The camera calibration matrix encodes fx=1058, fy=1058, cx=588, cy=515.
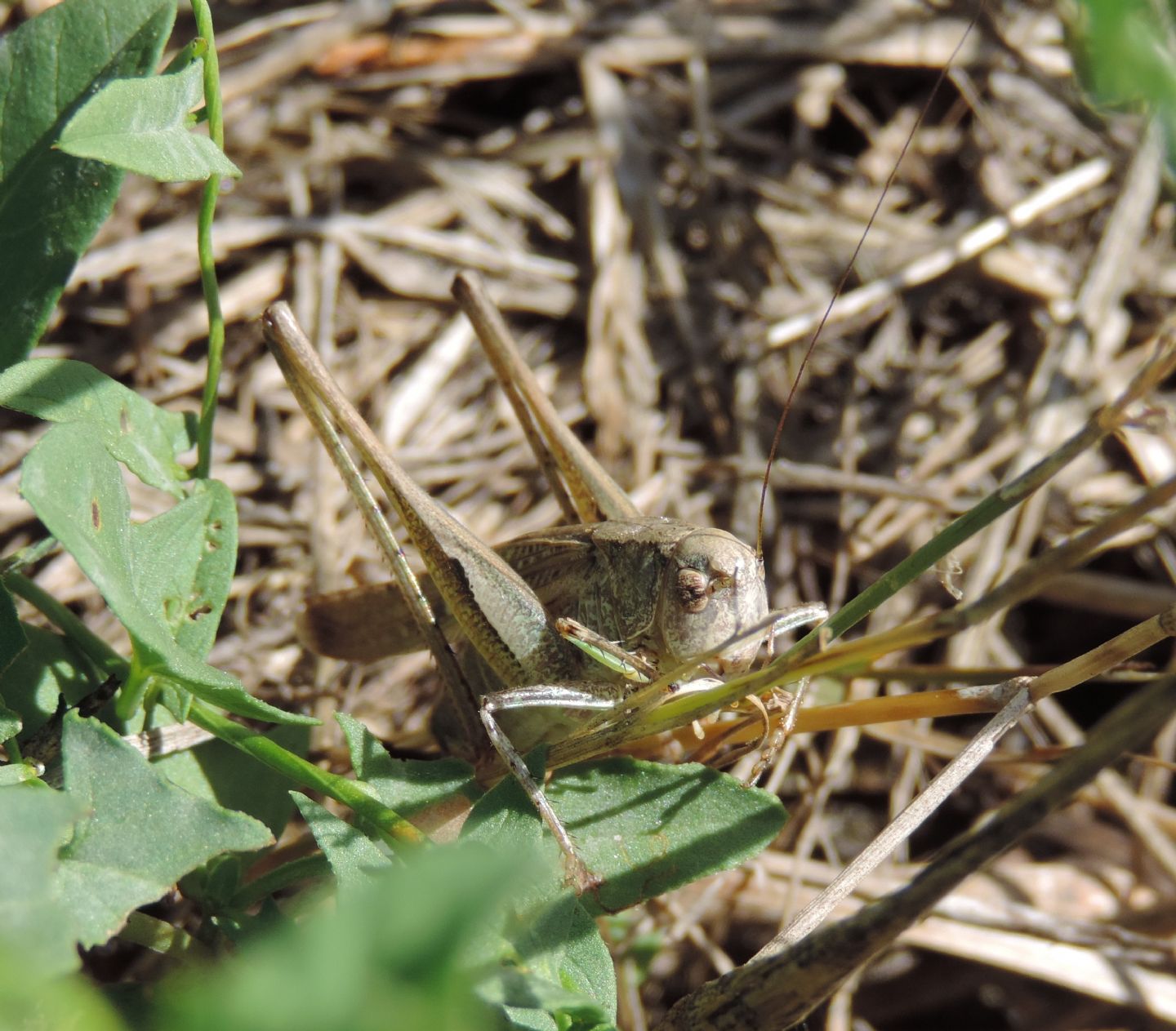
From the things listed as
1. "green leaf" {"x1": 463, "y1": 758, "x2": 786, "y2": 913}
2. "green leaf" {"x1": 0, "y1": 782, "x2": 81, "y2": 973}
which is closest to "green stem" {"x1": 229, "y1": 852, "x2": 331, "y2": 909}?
"green leaf" {"x1": 463, "y1": 758, "x2": 786, "y2": 913}

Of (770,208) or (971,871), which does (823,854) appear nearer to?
(971,871)

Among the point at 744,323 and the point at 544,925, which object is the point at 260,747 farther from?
the point at 744,323

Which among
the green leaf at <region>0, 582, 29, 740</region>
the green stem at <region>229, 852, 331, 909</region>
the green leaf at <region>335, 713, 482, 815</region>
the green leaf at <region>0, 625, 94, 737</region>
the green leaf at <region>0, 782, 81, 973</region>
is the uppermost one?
the green leaf at <region>0, 782, 81, 973</region>

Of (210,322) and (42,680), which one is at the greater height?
(210,322)

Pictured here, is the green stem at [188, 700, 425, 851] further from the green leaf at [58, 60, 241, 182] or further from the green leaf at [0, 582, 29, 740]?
the green leaf at [58, 60, 241, 182]

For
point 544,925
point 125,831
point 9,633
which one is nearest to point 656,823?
point 544,925

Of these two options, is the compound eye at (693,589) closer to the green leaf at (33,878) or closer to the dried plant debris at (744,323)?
Result: the dried plant debris at (744,323)

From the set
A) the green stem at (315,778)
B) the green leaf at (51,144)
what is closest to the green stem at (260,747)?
the green stem at (315,778)
